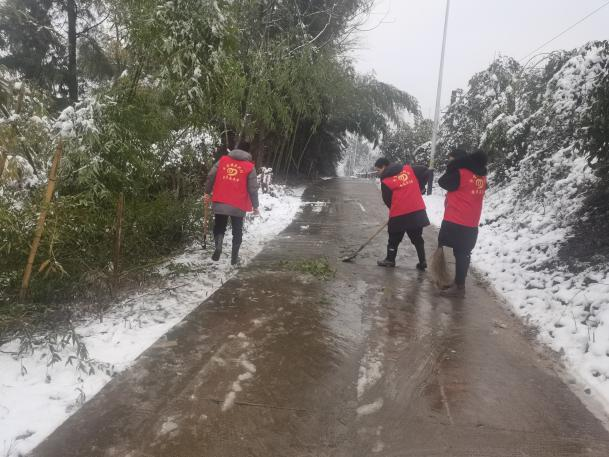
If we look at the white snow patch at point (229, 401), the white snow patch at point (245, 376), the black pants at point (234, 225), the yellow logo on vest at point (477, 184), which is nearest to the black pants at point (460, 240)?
the yellow logo on vest at point (477, 184)

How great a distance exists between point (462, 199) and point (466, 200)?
0.04 m

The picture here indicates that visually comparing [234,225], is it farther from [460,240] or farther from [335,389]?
[335,389]

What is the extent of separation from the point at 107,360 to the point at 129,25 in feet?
10.9

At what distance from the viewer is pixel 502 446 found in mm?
2480

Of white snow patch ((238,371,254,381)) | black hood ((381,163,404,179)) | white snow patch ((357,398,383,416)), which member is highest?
black hood ((381,163,404,179))

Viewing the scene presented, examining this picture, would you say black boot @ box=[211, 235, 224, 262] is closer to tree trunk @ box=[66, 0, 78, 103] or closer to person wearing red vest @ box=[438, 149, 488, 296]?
person wearing red vest @ box=[438, 149, 488, 296]

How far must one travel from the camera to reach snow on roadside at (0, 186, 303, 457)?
246 centimetres

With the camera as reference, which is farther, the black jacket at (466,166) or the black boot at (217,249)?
the black boot at (217,249)

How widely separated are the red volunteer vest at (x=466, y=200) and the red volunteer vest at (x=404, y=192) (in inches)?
32.9

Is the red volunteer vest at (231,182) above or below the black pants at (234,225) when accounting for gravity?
above

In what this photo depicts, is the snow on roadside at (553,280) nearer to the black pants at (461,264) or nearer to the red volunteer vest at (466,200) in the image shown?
the black pants at (461,264)

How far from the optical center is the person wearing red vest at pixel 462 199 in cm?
500

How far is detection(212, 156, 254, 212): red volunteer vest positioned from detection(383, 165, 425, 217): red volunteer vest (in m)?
1.89

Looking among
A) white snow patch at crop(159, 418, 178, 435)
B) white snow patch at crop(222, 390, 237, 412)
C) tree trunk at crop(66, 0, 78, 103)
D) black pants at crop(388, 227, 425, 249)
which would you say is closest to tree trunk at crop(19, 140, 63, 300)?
white snow patch at crop(159, 418, 178, 435)
